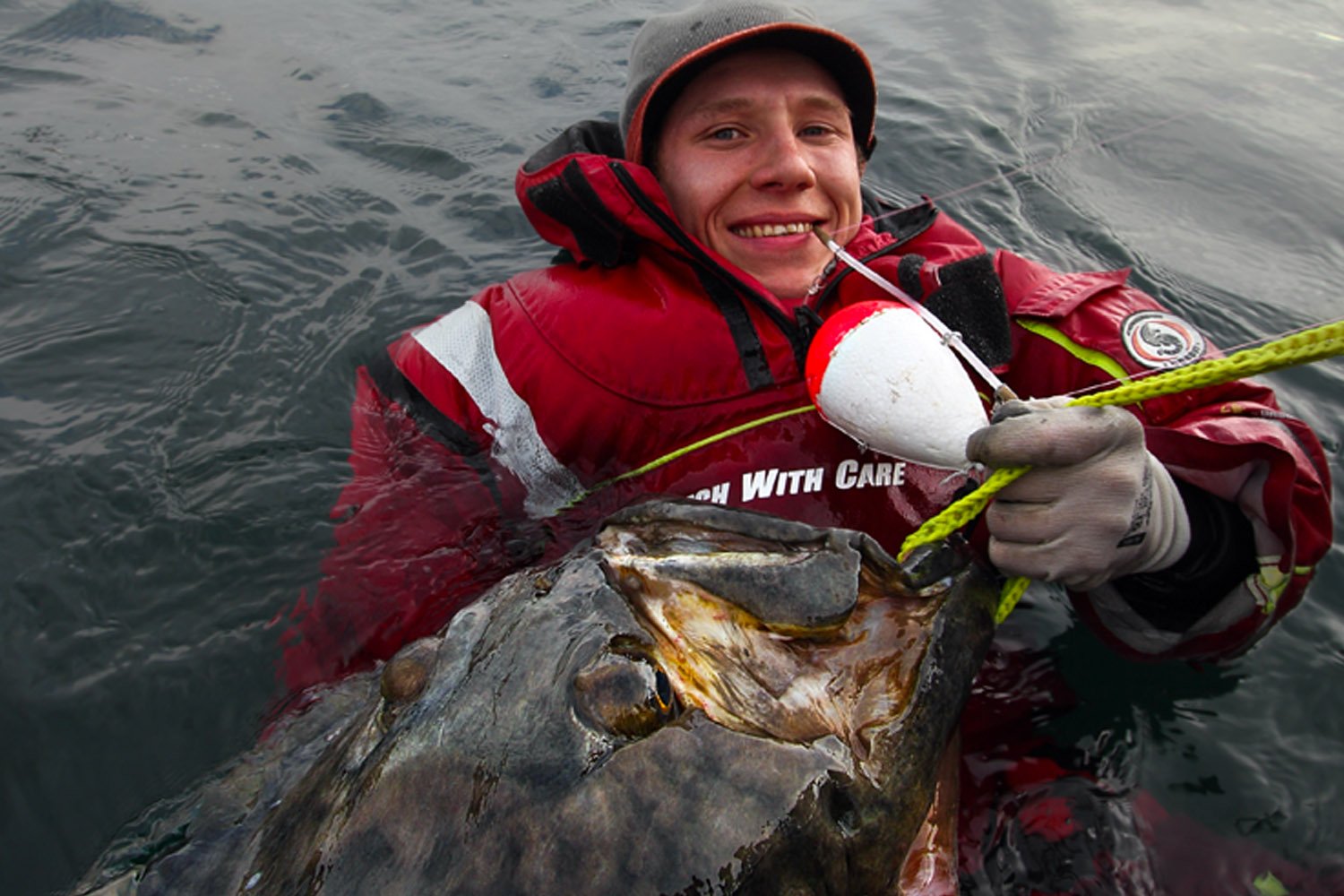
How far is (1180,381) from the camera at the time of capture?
178cm

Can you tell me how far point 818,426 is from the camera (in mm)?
2816

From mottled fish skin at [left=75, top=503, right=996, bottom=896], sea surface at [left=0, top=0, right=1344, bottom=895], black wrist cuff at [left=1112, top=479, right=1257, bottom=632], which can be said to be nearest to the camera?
mottled fish skin at [left=75, top=503, right=996, bottom=896]

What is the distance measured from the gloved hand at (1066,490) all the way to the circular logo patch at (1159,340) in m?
0.65

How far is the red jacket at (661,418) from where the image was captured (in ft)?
8.37

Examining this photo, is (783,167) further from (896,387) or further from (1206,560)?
(1206,560)

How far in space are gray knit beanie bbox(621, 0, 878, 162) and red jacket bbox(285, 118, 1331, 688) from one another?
278 millimetres

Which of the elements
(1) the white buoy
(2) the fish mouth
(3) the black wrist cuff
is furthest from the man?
(2) the fish mouth

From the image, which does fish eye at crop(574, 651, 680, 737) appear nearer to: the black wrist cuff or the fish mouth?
the fish mouth

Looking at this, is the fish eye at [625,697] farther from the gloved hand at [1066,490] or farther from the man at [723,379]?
the man at [723,379]

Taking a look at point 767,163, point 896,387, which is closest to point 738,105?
point 767,163

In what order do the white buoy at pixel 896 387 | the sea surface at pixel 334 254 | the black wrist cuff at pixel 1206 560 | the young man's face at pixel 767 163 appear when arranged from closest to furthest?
the white buoy at pixel 896 387 < the black wrist cuff at pixel 1206 560 < the sea surface at pixel 334 254 < the young man's face at pixel 767 163

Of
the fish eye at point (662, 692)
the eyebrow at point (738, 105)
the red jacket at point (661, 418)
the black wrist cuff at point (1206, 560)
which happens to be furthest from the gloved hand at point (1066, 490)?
the eyebrow at point (738, 105)

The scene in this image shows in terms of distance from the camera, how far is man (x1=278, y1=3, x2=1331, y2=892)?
2480 millimetres

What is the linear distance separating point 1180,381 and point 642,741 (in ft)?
4.12
